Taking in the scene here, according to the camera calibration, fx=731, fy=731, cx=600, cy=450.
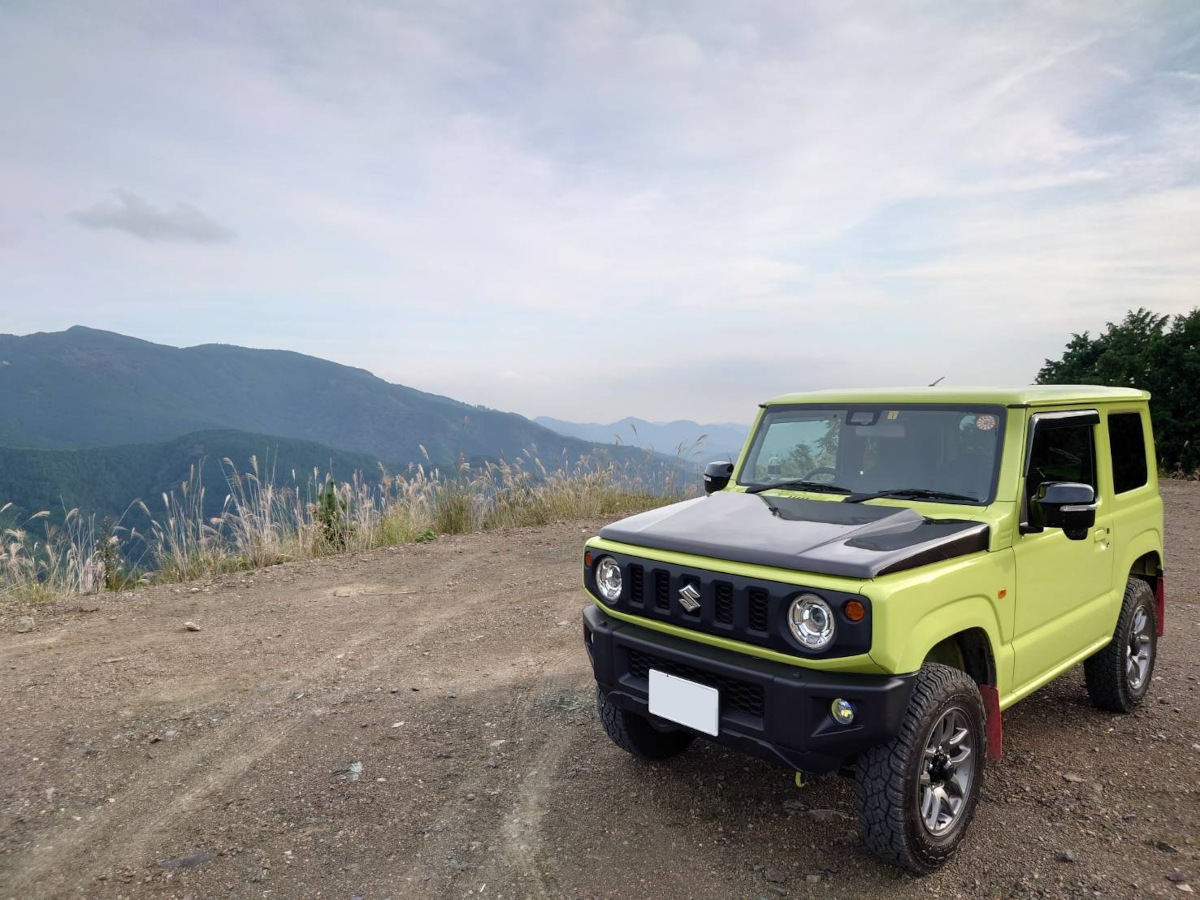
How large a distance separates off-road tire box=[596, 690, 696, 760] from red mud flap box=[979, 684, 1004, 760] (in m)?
1.22

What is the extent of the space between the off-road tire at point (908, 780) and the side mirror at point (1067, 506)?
0.77 m

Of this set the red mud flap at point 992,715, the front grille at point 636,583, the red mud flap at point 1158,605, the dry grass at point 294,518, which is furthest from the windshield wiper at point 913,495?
the dry grass at point 294,518

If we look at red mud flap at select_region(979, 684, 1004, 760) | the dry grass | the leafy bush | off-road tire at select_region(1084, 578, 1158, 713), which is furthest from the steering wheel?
the leafy bush

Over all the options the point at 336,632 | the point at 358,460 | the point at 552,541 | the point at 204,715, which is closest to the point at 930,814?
the point at 204,715

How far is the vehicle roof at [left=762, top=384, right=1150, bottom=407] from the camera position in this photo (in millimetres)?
3270

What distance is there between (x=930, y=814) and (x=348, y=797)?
2.51 metres

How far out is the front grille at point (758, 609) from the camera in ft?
8.44

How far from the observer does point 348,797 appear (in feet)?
11.2

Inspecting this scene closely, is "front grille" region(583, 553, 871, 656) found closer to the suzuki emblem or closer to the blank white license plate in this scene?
the suzuki emblem

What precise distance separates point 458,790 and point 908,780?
79.4 inches

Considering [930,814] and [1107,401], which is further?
[1107,401]

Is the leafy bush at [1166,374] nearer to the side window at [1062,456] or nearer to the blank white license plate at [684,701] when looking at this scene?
the side window at [1062,456]

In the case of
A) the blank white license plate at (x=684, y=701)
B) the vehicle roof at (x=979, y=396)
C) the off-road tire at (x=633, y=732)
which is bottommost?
the off-road tire at (x=633, y=732)

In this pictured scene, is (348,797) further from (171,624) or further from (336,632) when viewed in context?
(171,624)
